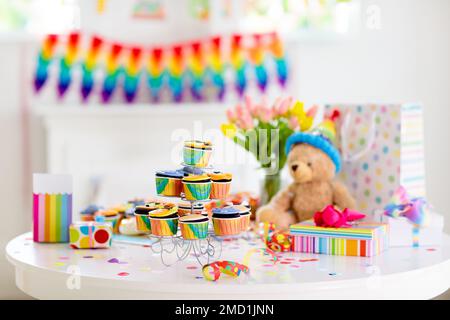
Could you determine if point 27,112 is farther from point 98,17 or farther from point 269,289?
point 269,289

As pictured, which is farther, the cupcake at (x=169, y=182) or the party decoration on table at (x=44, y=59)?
the party decoration on table at (x=44, y=59)

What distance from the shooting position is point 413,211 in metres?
1.97

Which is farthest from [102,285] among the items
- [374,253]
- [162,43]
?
[162,43]

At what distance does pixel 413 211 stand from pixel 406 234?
0.07 meters

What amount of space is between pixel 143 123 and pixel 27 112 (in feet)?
1.92

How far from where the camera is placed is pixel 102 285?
5.06 ft

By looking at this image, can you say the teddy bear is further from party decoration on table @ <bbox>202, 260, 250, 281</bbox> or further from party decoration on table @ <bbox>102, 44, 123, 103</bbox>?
party decoration on table @ <bbox>102, 44, 123, 103</bbox>

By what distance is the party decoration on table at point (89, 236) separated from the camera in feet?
6.20

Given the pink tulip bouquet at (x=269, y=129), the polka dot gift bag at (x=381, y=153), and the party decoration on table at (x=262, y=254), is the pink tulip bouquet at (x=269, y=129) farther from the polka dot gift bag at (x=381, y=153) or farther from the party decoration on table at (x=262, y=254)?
the party decoration on table at (x=262, y=254)

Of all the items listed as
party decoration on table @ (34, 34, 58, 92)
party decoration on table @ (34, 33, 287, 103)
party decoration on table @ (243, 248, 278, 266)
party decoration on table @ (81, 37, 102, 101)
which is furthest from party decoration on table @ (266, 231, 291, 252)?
party decoration on table @ (34, 34, 58, 92)

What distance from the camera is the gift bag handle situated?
2.16 m

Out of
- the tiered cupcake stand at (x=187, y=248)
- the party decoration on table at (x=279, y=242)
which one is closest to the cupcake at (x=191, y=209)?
the tiered cupcake stand at (x=187, y=248)

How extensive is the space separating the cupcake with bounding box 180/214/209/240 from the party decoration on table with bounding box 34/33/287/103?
201 cm

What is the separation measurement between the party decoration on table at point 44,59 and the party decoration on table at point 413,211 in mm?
2082
